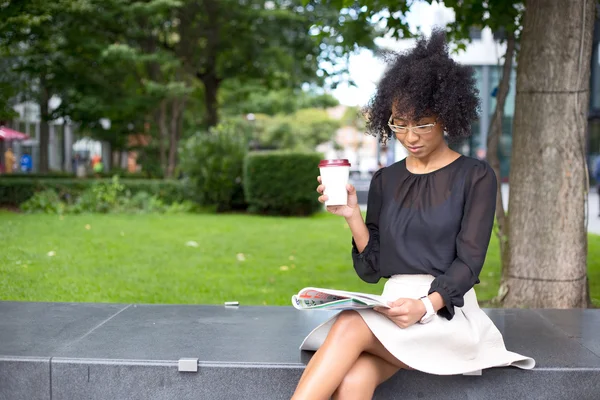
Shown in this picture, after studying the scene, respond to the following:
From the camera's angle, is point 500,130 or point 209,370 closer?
point 209,370

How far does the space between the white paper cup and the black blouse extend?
1.43 ft

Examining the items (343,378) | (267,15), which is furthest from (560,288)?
(267,15)

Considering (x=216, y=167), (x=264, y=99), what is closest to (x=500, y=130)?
(x=216, y=167)

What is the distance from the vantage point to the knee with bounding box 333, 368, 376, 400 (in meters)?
2.75

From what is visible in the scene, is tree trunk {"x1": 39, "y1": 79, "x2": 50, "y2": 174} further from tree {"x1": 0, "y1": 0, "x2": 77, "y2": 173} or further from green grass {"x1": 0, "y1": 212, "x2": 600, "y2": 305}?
green grass {"x1": 0, "y1": 212, "x2": 600, "y2": 305}

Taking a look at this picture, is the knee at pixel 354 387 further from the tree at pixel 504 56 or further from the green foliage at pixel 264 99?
the green foliage at pixel 264 99

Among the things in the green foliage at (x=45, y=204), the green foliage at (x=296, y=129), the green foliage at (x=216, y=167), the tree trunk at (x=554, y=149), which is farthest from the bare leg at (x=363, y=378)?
the green foliage at (x=296, y=129)

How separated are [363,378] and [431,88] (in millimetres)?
1202

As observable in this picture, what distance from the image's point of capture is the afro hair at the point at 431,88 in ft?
9.88

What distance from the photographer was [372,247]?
10.7ft

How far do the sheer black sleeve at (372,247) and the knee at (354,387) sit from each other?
56 cm

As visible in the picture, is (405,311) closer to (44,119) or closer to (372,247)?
(372,247)

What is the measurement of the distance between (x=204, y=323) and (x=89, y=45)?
572 inches

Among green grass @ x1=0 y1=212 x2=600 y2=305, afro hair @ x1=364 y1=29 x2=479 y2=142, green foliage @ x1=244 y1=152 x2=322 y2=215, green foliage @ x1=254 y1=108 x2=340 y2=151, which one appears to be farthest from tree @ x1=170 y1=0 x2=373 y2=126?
green foliage @ x1=254 y1=108 x2=340 y2=151
